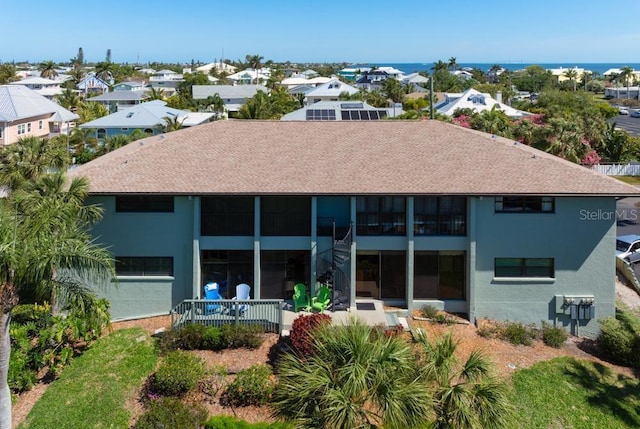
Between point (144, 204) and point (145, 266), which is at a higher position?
point (144, 204)

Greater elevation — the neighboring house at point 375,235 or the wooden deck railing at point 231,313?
the neighboring house at point 375,235

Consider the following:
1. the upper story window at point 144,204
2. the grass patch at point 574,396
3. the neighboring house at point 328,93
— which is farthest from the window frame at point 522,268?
the neighboring house at point 328,93

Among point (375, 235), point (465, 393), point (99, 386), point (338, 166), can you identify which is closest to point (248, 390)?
point (99, 386)

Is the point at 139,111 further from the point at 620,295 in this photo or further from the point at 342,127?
the point at 620,295

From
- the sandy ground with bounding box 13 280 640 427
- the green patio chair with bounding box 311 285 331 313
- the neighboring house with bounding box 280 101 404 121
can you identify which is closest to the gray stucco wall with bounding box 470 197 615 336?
the sandy ground with bounding box 13 280 640 427

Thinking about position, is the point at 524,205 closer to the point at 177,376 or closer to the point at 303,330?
the point at 303,330

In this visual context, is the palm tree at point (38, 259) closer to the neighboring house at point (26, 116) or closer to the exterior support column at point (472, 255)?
the exterior support column at point (472, 255)
